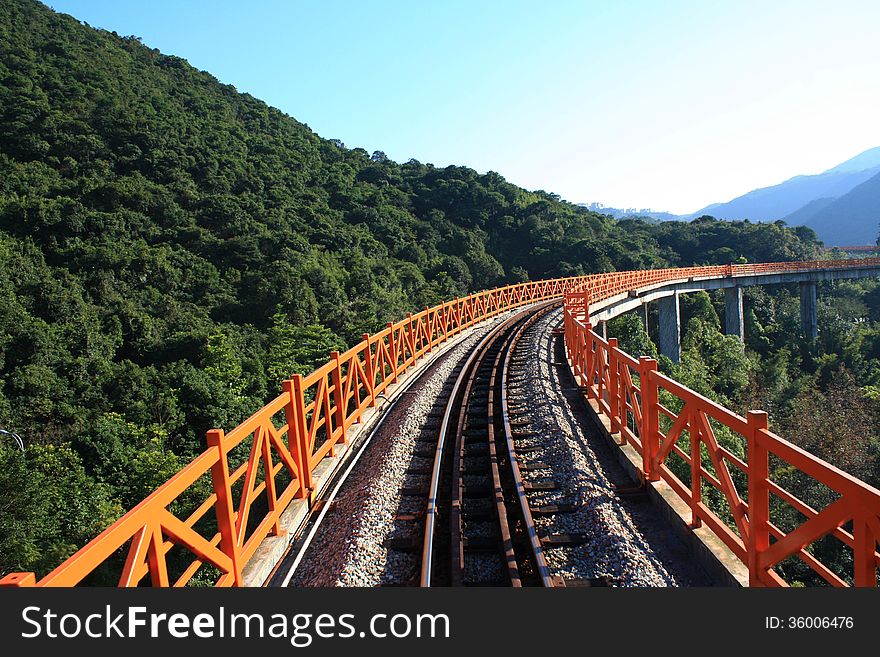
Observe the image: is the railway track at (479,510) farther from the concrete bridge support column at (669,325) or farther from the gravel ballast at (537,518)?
the concrete bridge support column at (669,325)

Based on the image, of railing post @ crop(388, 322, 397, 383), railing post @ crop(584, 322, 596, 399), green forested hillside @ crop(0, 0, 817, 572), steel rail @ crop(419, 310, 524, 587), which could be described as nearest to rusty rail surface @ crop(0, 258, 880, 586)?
railing post @ crop(584, 322, 596, 399)

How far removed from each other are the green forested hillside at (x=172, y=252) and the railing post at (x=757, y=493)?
15.5m

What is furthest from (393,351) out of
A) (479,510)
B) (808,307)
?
(808,307)

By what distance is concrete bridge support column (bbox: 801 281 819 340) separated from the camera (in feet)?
175

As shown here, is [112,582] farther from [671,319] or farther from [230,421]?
[671,319]

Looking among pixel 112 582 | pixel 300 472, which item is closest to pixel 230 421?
pixel 112 582

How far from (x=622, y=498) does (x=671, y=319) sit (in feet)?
125

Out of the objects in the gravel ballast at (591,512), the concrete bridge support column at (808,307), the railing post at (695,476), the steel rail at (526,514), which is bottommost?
the concrete bridge support column at (808,307)

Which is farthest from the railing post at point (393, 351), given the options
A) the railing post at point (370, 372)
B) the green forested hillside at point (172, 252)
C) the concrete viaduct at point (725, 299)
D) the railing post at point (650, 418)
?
the concrete viaduct at point (725, 299)

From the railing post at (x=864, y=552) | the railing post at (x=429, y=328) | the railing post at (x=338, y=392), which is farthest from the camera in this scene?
the railing post at (x=429, y=328)

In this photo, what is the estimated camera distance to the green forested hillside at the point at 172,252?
65.1ft

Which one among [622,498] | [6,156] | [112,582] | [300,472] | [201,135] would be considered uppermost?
[201,135]

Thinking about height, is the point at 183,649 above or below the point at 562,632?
above

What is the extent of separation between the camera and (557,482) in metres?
5.95
